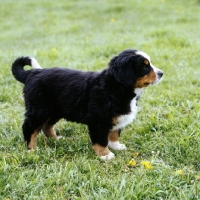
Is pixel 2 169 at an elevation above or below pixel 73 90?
below

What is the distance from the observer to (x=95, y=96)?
3.59 m

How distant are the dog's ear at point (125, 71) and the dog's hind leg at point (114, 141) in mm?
691

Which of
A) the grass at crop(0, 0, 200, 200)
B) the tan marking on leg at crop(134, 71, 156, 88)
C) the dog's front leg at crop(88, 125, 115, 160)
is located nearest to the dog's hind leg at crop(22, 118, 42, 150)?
the grass at crop(0, 0, 200, 200)

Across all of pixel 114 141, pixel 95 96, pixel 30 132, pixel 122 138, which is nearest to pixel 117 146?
pixel 114 141

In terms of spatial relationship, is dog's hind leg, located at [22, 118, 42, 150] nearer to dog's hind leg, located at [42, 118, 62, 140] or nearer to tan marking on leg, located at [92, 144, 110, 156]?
dog's hind leg, located at [42, 118, 62, 140]

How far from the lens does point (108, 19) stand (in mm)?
11992

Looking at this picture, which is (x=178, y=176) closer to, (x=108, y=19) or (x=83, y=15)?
(x=108, y=19)

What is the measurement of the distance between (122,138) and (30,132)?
3.34 feet

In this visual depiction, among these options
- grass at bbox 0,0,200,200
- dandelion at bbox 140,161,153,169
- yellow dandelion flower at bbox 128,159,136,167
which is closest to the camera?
grass at bbox 0,0,200,200

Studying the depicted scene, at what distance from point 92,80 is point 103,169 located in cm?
91

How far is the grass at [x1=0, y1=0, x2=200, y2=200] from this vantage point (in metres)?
2.94

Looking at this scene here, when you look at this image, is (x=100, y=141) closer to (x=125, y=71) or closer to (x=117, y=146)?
(x=117, y=146)

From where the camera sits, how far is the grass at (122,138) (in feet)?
9.65

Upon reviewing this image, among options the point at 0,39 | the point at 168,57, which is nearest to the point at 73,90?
the point at 168,57
